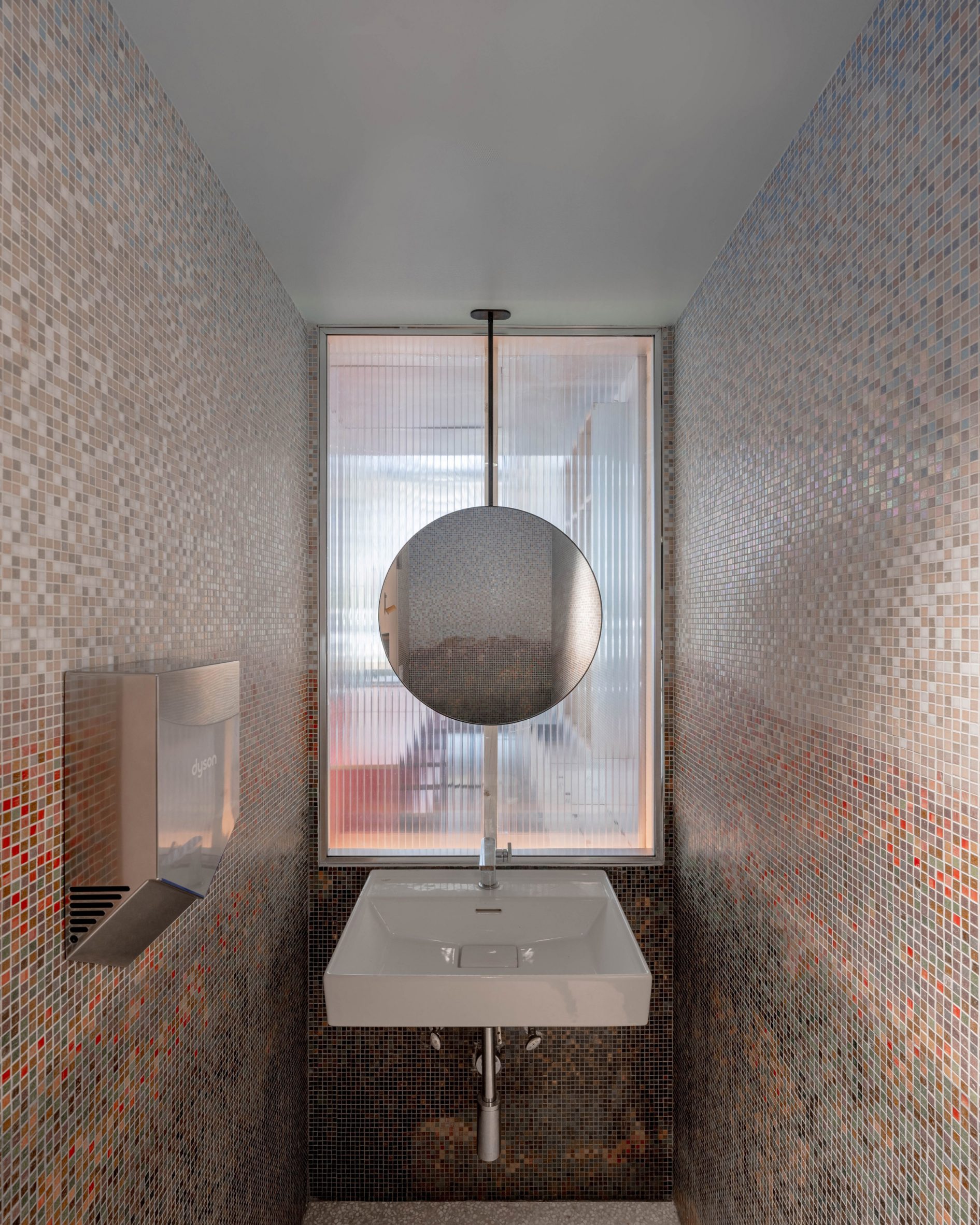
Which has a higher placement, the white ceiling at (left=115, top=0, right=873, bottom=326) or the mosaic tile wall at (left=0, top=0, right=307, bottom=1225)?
the white ceiling at (left=115, top=0, right=873, bottom=326)

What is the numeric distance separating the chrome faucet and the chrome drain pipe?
1.19ft

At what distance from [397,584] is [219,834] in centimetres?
110

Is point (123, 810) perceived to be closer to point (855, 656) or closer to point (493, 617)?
point (855, 656)

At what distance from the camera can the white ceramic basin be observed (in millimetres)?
1702

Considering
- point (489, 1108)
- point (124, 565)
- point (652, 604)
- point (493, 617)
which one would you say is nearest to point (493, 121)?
point (124, 565)

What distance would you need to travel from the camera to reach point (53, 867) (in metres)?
0.97

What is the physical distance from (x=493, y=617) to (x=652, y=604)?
50 cm

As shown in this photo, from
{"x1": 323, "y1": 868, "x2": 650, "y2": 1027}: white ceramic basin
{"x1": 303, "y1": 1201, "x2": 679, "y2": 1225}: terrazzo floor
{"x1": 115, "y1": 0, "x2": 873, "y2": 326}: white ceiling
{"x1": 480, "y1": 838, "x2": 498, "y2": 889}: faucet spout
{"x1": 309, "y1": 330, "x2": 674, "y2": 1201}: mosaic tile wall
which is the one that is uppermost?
{"x1": 115, "y1": 0, "x2": 873, "y2": 326}: white ceiling

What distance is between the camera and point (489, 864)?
212 centimetres

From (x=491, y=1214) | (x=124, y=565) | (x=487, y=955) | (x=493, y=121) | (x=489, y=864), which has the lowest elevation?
(x=491, y=1214)

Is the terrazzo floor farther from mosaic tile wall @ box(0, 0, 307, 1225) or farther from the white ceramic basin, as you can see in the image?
the white ceramic basin

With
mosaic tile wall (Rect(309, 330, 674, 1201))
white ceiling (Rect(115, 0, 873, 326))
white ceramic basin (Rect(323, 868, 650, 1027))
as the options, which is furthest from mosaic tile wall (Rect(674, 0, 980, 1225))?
mosaic tile wall (Rect(309, 330, 674, 1201))

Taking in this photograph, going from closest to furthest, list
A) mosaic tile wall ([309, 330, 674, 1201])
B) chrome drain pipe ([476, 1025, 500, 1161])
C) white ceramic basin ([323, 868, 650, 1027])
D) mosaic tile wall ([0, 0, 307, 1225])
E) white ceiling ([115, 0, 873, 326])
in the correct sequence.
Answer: mosaic tile wall ([0, 0, 307, 1225]), white ceiling ([115, 0, 873, 326]), white ceramic basin ([323, 868, 650, 1027]), chrome drain pipe ([476, 1025, 500, 1161]), mosaic tile wall ([309, 330, 674, 1201])

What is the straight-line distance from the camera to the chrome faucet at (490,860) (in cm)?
212
